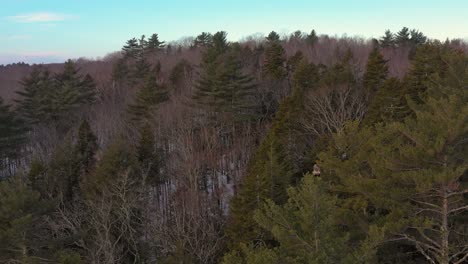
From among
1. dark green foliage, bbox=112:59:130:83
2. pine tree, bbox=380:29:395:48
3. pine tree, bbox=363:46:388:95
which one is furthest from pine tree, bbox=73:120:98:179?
pine tree, bbox=380:29:395:48

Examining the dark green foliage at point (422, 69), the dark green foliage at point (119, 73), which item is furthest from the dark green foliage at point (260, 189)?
the dark green foliage at point (119, 73)

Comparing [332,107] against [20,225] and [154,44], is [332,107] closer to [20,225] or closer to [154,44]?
[20,225]

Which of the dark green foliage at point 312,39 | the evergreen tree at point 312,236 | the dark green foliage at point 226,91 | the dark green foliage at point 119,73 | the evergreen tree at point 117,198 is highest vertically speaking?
the dark green foliage at point 312,39

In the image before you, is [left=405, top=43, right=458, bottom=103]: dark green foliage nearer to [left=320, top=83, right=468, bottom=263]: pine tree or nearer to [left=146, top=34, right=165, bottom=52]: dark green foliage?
[left=320, top=83, right=468, bottom=263]: pine tree

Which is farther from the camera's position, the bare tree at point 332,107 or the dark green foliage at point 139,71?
the dark green foliage at point 139,71

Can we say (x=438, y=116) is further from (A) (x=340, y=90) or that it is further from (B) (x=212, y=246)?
(A) (x=340, y=90)

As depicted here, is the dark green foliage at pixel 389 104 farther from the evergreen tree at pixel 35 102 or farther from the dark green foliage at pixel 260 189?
the evergreen tree at pixel 35 102

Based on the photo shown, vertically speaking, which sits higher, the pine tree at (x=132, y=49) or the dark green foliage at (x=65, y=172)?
the pine tree at (x=132, y=49)

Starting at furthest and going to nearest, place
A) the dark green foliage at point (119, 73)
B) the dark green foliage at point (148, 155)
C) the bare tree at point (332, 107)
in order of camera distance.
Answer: the dark green foliage at point (119, 73), the bare tree at point (332, 107), the dark green foliage at point (148, 155)
